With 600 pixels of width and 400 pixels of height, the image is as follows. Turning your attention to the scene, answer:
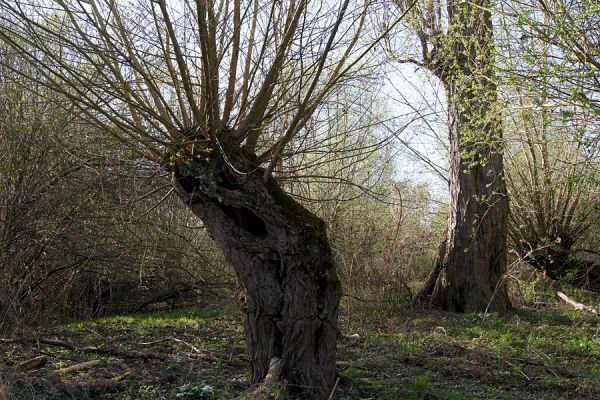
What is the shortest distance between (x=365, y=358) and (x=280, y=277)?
219 cm

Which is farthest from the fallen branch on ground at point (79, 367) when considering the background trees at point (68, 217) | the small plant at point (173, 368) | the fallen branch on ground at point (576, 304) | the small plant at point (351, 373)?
A: the fallen branch on ground at point (576, 304)

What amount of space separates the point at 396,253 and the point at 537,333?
251 cm

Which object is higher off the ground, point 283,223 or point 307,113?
point 307,113

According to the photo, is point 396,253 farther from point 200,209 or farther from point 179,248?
point 200,209

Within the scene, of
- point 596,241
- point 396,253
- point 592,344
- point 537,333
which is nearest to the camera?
point 592,344

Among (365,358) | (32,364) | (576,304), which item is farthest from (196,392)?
(576,304)

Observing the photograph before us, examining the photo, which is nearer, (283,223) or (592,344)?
(283,223)

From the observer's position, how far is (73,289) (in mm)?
10391

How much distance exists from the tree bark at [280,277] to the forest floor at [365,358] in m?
0.44

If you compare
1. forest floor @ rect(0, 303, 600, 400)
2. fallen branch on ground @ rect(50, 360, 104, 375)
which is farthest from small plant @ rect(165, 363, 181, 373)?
fallen branch on ground @ rect(50, 360, 104, 375)

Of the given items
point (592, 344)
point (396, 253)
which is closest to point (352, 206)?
point (396, 253)

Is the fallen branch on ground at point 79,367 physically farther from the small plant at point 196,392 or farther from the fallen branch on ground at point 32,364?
the small plant at point 196,392

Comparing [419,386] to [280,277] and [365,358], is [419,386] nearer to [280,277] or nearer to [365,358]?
[365,358]

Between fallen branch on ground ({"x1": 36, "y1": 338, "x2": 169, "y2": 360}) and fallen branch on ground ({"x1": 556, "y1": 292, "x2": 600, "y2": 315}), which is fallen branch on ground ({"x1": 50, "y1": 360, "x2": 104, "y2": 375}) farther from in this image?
fallen branch on ground ({"x1": 556, "y1": 292, "x2": 600, "y2": 315})
